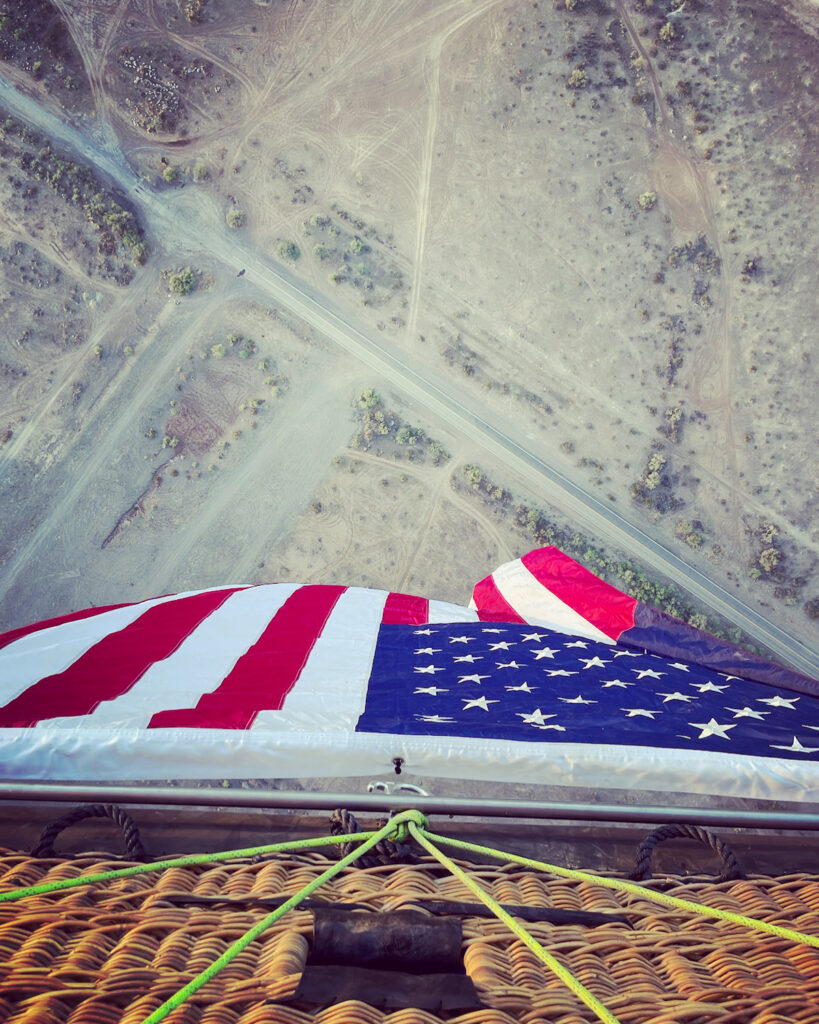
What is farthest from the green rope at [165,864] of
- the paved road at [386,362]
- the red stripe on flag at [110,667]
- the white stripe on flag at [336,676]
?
the paved road at [386,362]

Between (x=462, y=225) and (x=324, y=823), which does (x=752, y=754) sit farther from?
(x=462, y=225)

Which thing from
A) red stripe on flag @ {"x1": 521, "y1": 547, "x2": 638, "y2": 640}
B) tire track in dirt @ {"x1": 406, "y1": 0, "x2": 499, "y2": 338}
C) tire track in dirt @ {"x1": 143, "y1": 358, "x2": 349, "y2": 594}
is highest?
tire track in dirt @ {"x1": 406, "y1": 0, "x2": 499, "y2": 338}

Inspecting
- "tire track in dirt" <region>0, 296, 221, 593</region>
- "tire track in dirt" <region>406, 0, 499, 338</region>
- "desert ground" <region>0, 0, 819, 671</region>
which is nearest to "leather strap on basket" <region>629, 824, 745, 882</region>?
"desert ground" <region>0, 0, 819, 671</region>

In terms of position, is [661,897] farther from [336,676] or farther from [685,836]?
Answer: [336,676]

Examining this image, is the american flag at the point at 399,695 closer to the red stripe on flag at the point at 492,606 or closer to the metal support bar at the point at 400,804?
the red stripe on flag at the point at 492,606

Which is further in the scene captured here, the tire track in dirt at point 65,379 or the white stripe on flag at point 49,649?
the tire track in dirt at point 65,379

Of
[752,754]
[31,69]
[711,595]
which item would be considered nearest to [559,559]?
[752,754]

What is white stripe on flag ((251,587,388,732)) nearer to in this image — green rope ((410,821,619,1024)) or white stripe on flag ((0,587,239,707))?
green rope ((410,821,619,1024))

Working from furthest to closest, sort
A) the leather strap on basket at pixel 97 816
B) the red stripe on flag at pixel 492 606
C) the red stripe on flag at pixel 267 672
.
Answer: the red stripe on flag at pixel 492 606 < the red stripe on flag at pixel 267 672 < the leather strap on basket at pixel 97 816
